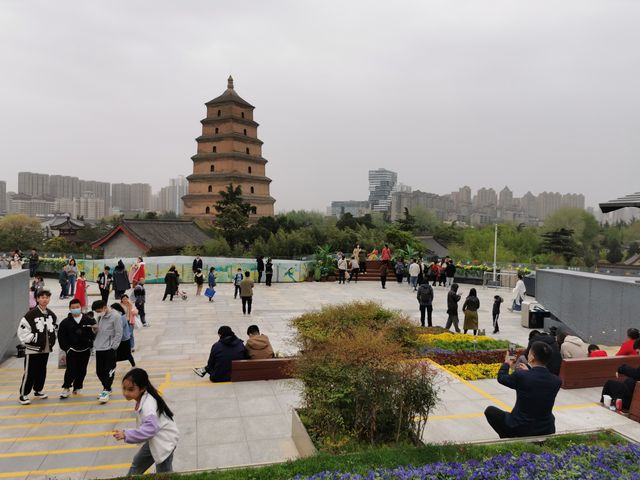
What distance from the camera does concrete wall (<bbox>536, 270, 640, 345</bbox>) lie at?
11023 millimetres

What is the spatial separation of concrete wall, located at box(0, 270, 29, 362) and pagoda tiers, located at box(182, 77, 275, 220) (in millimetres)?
42571

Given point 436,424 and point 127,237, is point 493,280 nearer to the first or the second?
point 436,424

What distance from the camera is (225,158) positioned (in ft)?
178

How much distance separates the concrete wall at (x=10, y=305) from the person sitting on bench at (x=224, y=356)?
477 cm

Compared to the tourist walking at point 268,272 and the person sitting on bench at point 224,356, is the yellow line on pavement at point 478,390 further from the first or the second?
the tourist walking at point 268,272

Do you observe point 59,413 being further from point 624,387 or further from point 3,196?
point 3,196

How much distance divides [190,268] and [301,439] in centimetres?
1889

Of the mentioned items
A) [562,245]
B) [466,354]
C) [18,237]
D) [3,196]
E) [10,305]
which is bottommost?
[466,354]

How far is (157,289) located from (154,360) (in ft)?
38.2

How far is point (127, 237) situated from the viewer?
1233 inches

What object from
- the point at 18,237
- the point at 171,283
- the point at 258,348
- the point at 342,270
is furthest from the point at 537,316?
the point at 18,237

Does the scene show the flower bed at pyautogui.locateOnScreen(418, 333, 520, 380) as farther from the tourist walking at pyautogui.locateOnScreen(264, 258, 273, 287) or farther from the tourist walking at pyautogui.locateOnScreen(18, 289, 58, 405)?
the tourist walking at pyautogui.locateOnScreen(264, 258, 273, 287)

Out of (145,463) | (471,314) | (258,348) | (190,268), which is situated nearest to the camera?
(145,463)

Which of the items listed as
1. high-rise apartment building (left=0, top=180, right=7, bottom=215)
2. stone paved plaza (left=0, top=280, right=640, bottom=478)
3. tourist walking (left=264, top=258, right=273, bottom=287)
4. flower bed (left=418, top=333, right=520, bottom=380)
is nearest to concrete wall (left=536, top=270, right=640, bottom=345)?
flower bed (left=418, top=333, right=520, bottom=380)
